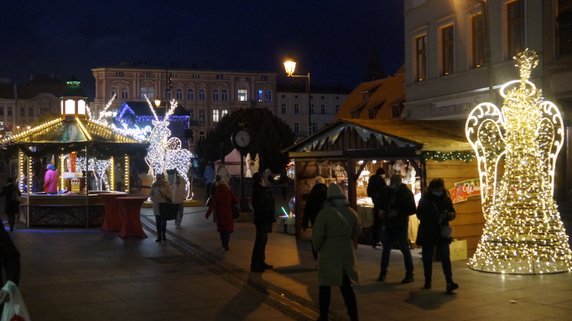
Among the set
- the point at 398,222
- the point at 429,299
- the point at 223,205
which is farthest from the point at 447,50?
the point at 429,299

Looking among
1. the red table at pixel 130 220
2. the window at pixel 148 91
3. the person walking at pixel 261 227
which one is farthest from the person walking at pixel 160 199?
the window at pixel 148 91

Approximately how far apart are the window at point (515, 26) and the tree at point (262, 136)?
4361 centimetres

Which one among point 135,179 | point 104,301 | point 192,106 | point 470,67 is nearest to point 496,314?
point 104,301

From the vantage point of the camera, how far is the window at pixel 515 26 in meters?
19.5

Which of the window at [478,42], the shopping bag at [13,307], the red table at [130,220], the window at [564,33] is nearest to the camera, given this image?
the shopping bag at [13,307]

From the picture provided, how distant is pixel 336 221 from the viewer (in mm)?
8117

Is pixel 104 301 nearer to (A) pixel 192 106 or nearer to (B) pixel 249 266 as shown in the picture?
(B) pixel 249 266

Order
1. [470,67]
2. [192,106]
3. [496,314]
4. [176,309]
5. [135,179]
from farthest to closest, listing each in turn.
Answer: [192,106] < [135,179] < [470,67] < [176,309] < [496,314]

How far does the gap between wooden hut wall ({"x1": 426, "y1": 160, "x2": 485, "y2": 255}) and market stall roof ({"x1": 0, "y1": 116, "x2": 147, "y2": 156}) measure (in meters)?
12.0

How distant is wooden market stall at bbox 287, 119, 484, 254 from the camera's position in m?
13.6

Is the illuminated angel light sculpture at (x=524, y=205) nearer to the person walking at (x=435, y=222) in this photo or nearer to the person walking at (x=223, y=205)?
the person walking at (x=435, y=222)

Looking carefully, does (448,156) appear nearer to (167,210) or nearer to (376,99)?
(167,210)

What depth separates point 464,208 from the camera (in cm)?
1405

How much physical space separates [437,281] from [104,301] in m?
5.05
